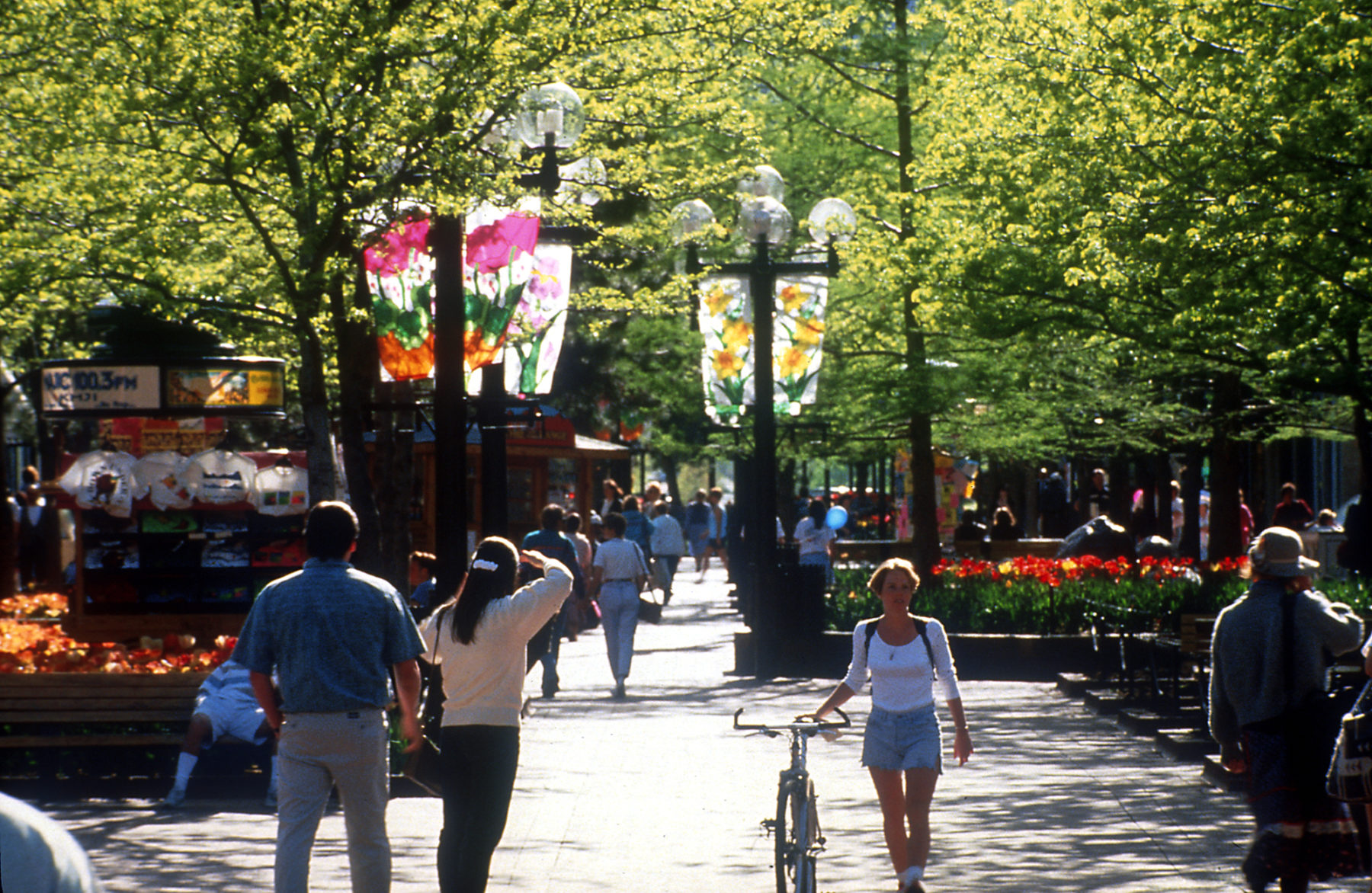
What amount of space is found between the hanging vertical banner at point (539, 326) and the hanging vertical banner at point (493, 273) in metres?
0.19

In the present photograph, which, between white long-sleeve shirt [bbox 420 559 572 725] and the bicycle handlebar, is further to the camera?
the bicycle handlebar

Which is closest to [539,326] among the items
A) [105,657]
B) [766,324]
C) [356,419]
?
[356,419]

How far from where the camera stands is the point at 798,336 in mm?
20625

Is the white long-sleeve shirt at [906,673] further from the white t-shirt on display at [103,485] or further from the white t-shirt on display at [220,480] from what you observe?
the white t-shirt on display at [103,485]

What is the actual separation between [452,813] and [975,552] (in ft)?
73.8

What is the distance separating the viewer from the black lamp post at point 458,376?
38.2 feet

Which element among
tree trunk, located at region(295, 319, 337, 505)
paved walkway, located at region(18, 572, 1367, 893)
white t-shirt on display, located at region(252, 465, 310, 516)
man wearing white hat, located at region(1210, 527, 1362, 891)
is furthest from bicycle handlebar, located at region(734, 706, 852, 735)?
white t-shirt on display, located at region(252, 465, 310, 516)

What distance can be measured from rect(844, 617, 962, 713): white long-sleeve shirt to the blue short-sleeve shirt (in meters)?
2.15

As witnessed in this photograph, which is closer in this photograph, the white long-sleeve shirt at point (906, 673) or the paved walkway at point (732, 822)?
the white long-sleeve shirt at point (906, 673)

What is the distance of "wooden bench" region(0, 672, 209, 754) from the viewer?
11656 mm

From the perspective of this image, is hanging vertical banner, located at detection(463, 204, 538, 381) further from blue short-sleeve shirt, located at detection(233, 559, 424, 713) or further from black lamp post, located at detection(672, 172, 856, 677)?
blue short-sleeve shirt, located at detection(233, 559, 424, 713)

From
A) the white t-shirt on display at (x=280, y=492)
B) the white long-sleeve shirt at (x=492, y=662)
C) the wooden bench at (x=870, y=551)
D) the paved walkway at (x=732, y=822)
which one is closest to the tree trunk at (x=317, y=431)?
the paved walkway at (x=732, y=822)

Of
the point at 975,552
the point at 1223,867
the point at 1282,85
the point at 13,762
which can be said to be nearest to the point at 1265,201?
the point at 1282,85

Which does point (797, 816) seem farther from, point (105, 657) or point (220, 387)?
point (220, 387)
